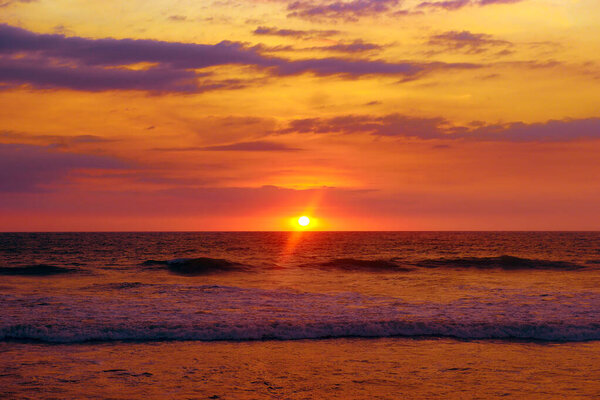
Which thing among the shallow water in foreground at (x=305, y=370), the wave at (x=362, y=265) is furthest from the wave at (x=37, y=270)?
the shallow water in foreground at (x=305, y=370)

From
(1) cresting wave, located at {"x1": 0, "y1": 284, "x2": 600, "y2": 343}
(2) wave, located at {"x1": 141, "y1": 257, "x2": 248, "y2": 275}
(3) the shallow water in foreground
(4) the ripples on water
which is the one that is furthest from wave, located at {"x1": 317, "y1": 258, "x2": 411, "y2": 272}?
(3) the shallow water in foreground

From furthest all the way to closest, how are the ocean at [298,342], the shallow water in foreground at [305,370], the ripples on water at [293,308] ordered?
the ripples on water at [293,308], the ocean at [298,342], the shallow water in foreground at [305,370]

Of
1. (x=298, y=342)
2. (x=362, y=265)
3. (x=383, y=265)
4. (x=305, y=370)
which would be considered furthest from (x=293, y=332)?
(x=383, y=265)

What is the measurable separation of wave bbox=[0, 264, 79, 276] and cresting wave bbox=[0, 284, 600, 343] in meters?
12.6

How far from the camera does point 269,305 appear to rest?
1844 centimetres

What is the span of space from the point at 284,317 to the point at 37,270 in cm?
2441

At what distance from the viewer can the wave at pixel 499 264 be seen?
40.2m

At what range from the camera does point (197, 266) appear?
39156mm

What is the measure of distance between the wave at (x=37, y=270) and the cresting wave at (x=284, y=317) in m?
12.6

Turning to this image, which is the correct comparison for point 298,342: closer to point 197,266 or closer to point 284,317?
point 284,317

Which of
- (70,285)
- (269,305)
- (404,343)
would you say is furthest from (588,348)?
(70,285)

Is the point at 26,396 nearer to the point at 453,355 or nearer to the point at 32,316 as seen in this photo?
the point at 32,316

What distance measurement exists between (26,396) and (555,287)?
76.5ft

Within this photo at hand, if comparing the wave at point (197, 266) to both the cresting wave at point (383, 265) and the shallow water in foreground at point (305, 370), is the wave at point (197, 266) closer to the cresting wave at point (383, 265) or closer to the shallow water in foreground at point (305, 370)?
the cresting wave at point (383, 265)
